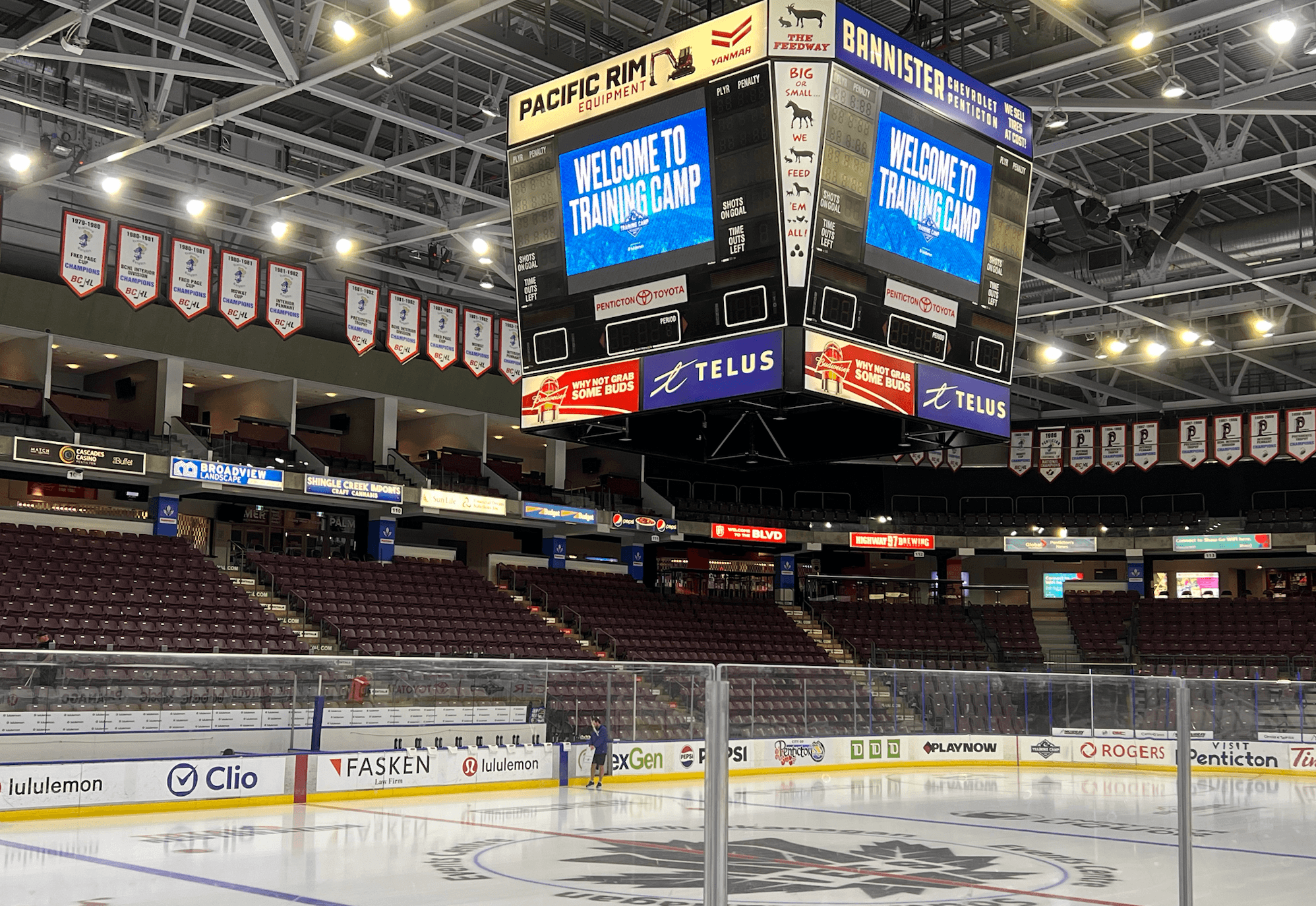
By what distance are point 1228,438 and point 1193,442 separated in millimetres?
831

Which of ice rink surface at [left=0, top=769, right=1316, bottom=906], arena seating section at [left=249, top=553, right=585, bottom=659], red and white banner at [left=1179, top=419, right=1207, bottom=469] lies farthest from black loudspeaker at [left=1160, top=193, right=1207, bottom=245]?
arena seating section at [left=249, top=553, right=585, bottom=659]

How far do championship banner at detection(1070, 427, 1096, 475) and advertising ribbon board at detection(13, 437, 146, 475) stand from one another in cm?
2387

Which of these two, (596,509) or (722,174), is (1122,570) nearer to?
(596,509)

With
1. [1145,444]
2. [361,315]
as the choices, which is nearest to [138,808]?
[361,315]

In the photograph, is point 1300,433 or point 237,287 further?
point 1300,433

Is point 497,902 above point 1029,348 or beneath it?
beneath

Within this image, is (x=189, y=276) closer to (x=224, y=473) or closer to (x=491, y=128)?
(x=224, y=473)

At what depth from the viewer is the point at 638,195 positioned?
455 inches

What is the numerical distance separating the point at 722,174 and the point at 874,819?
7.68 metres

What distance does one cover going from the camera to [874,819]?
1443 centimetres

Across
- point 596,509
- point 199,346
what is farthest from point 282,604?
point 596,509

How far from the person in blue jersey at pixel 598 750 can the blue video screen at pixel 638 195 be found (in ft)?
18.4

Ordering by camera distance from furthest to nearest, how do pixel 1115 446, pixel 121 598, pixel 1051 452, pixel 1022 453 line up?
pixel 1022 453, pixel 1051 452, pixel 1115 446, pixel 121 598

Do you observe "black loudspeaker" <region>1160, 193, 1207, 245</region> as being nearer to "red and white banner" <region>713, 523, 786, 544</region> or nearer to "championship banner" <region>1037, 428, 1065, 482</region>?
"championship banner" <region>1037, 428, 1065, 482</region>
